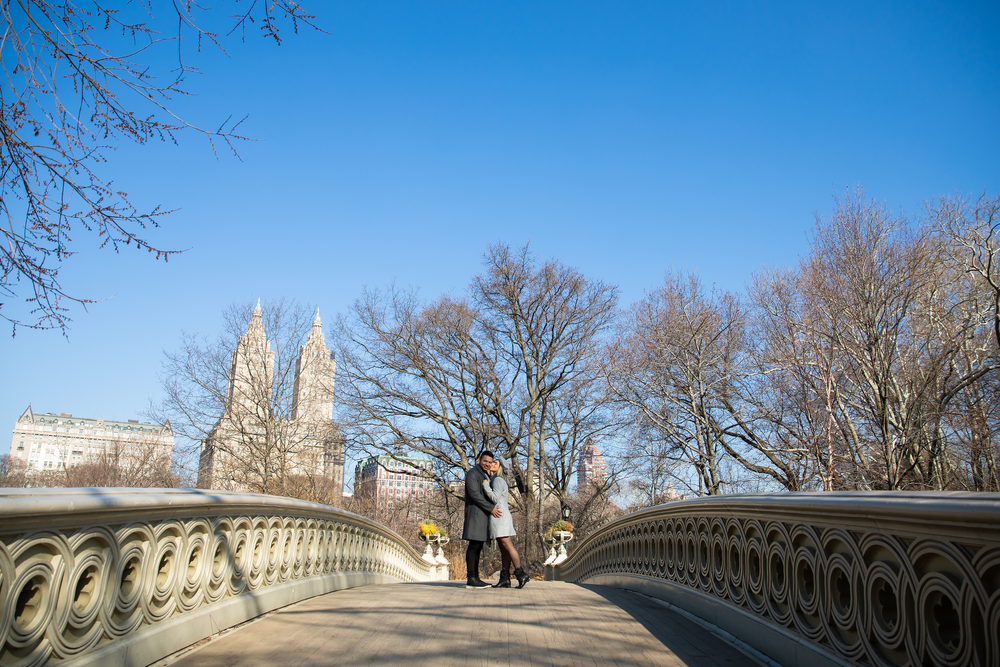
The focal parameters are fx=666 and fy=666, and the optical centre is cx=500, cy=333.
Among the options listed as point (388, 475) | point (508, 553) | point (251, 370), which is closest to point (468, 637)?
point (508, 553)

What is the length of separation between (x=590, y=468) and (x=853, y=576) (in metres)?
27.0

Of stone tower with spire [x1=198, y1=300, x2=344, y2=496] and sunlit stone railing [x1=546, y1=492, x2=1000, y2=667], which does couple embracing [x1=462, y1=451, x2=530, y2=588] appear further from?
stone tower with spire [x1=198, y1=300, x2=344, y2=496]

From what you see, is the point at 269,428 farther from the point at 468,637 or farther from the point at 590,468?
the point at 468,637

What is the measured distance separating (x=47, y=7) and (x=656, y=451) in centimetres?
2103

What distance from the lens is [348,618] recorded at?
5.35 meters

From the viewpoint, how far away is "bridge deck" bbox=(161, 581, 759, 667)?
3.99m

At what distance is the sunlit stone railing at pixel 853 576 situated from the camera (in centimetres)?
252

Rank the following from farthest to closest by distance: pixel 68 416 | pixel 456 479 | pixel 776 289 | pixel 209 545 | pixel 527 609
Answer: pixel 68 416 → pixel 456 479 → pixel 776 289 → pixel 527 609 → pixel 209 545

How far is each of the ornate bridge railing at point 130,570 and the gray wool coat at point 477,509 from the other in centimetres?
222

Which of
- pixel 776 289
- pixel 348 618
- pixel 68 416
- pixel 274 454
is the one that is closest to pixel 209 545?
pixel 348 618

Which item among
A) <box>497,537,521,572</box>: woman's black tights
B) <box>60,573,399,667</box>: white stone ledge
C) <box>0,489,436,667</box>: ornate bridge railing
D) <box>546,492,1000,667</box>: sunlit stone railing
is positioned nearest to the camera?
<box>546,492,1000,667</box>: sunlit stone railing

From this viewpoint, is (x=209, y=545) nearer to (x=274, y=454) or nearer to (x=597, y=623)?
(x=597, y=623)

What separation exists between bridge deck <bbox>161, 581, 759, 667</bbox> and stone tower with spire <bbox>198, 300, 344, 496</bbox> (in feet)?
70.1

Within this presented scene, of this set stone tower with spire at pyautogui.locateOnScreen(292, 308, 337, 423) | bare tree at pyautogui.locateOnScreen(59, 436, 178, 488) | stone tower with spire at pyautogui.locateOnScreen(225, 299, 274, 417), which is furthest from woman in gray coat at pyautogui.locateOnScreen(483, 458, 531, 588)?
bare tree at pyautogui.locateOnScreen(59, 436, 178, 488)
